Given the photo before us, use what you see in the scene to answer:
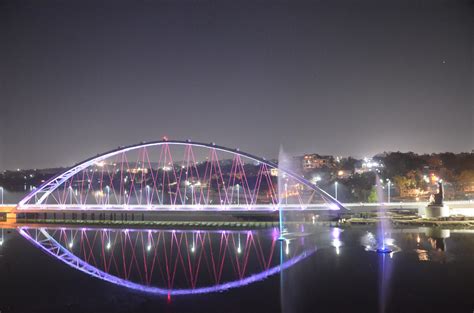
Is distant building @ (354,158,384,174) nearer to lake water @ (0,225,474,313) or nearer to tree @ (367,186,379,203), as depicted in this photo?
tree @ (367,186,379,203)

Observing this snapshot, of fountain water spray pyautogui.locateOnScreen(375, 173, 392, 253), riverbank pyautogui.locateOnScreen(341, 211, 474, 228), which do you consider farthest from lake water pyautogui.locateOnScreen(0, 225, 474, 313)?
riverbank pyautogui.locateOnScreen(341, 211, 474, 228)

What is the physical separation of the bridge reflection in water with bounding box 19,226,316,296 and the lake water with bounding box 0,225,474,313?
8cm

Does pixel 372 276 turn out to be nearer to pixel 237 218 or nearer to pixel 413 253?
pixel 413 253

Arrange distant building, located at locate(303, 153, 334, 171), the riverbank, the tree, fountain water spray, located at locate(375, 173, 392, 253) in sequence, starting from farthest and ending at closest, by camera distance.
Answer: distant building, located at locate(303, 153, 334, 171), the tree, the riverbank, fountain water spray, located at locate(375, 173, 392, 253)

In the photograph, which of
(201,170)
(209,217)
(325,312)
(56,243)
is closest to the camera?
(325,312)

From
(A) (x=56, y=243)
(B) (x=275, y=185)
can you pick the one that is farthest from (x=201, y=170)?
(A) (x=56, y=243)

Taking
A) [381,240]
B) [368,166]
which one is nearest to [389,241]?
[381,240]

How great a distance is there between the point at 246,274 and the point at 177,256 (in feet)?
28.9

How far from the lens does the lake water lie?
849 inches

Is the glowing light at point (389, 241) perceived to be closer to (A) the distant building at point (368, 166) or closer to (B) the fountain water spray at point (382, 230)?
(B) the fountain water spray at point (382, 230)

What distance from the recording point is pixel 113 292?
24.9 m

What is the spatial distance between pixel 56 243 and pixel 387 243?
1263 inches

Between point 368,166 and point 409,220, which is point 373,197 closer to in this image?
point 409,220

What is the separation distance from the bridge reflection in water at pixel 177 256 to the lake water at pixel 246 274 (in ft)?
Result: 0.28
